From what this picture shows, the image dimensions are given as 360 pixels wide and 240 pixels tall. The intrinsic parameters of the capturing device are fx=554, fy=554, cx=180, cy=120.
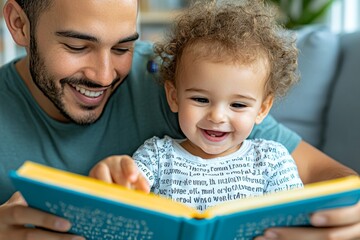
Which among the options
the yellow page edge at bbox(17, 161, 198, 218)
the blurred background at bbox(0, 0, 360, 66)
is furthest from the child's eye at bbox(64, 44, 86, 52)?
the blurred background at bbox(0, 0, 360, 66)

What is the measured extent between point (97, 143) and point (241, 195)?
465 millimetres

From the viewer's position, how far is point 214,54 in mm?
1214

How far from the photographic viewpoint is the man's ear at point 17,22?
57.7 inches

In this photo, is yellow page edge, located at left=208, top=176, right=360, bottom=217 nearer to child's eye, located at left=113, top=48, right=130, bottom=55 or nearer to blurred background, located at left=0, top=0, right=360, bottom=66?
child's eye, located at left=113, top=48, right=130, bottom=55

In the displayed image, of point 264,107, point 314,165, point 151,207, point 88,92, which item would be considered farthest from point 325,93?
point 151,207

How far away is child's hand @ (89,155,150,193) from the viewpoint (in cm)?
96

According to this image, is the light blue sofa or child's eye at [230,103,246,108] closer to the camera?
child's eye at [230,103,246,108]

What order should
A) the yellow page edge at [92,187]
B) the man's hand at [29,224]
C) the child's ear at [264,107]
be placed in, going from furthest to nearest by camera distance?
the child's ear at [264,107] → the man's hand at [29,224] → the yellow page edge at [92,187]

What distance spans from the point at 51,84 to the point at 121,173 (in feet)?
1.68

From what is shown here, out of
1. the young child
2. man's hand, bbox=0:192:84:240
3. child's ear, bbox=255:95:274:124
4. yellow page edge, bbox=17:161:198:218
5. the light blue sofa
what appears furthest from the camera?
the light blue sofa

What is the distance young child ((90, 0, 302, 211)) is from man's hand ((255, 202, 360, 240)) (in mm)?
→ 235

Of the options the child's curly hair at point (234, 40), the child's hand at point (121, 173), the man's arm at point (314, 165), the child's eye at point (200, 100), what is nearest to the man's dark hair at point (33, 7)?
the child's curly hair at point (234, 40)

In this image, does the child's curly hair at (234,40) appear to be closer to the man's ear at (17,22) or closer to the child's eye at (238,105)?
the child's eye at (238,105)

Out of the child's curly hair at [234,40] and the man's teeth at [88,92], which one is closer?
the child's curly hair at [234,40]
